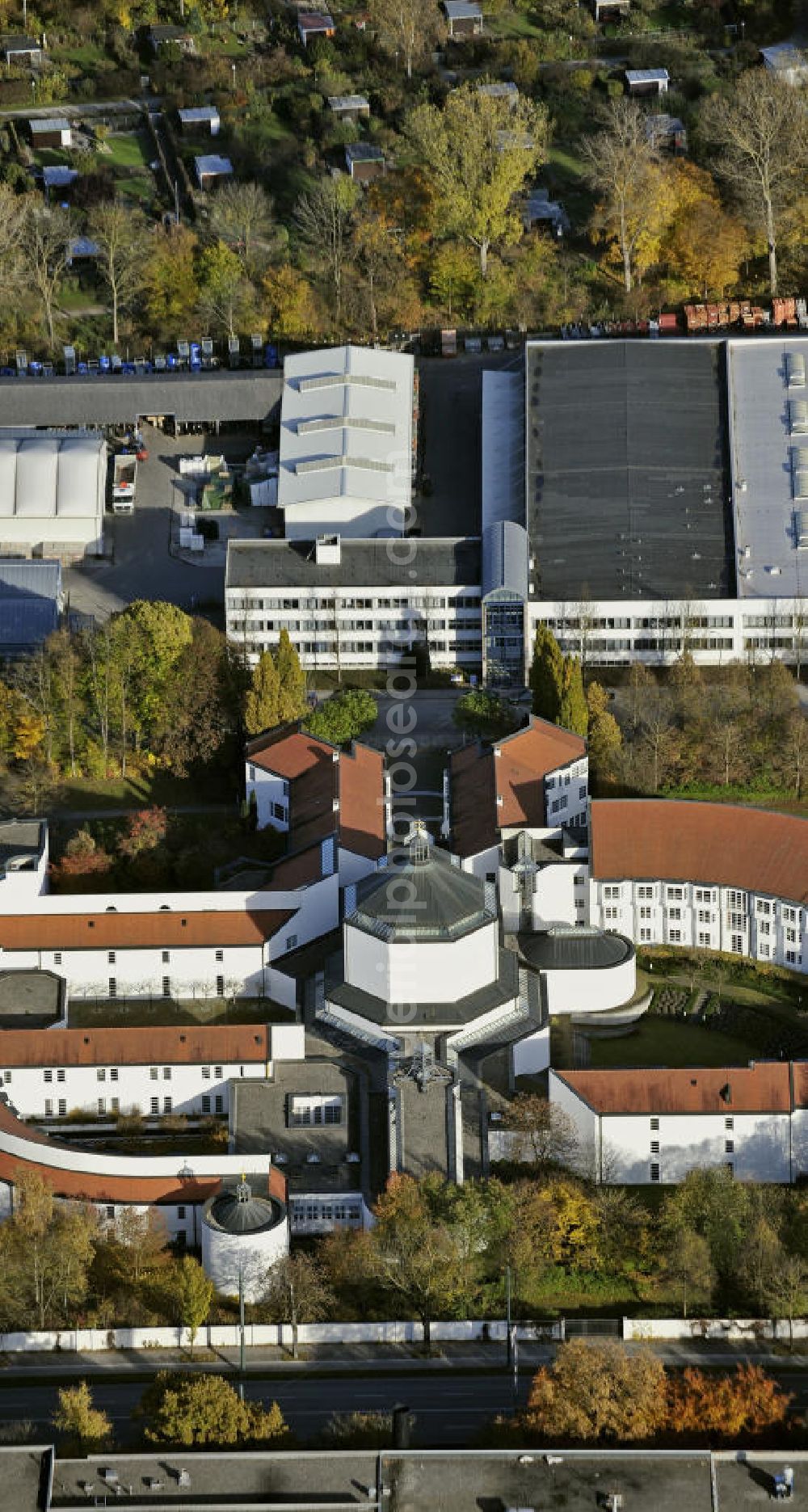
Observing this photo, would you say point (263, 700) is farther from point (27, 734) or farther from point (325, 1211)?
point (325, 1211)

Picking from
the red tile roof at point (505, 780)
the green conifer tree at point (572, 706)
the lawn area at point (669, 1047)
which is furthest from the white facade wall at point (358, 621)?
the lawn area at point (669, 1047)

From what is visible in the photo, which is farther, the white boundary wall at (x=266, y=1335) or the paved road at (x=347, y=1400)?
the white boundary wall at (x=266, y=1335)

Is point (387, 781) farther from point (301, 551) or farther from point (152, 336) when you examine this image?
point (152, 336)

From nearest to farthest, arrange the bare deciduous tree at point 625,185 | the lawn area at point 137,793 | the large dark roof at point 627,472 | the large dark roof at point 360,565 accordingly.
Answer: the lawn area at point 137,793 → the large dark roof at point 360,565 → the large dark roof at point 627,472 → the bare deciduous tree at point 625,185

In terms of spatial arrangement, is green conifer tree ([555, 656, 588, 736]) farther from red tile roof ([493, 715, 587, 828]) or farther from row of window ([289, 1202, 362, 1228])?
row of window ([289, 1202, 362, 1228])

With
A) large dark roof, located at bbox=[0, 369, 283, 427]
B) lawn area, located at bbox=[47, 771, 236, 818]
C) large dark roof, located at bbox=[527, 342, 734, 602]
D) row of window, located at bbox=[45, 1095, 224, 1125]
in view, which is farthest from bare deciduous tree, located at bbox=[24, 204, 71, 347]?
row of window, located at bbox=[45, 1095, 224, 1125]

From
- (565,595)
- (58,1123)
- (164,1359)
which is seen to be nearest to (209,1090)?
(58,1123)

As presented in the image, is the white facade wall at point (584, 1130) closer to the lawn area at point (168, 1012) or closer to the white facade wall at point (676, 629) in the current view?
the lawn area at point (168, 1012)
